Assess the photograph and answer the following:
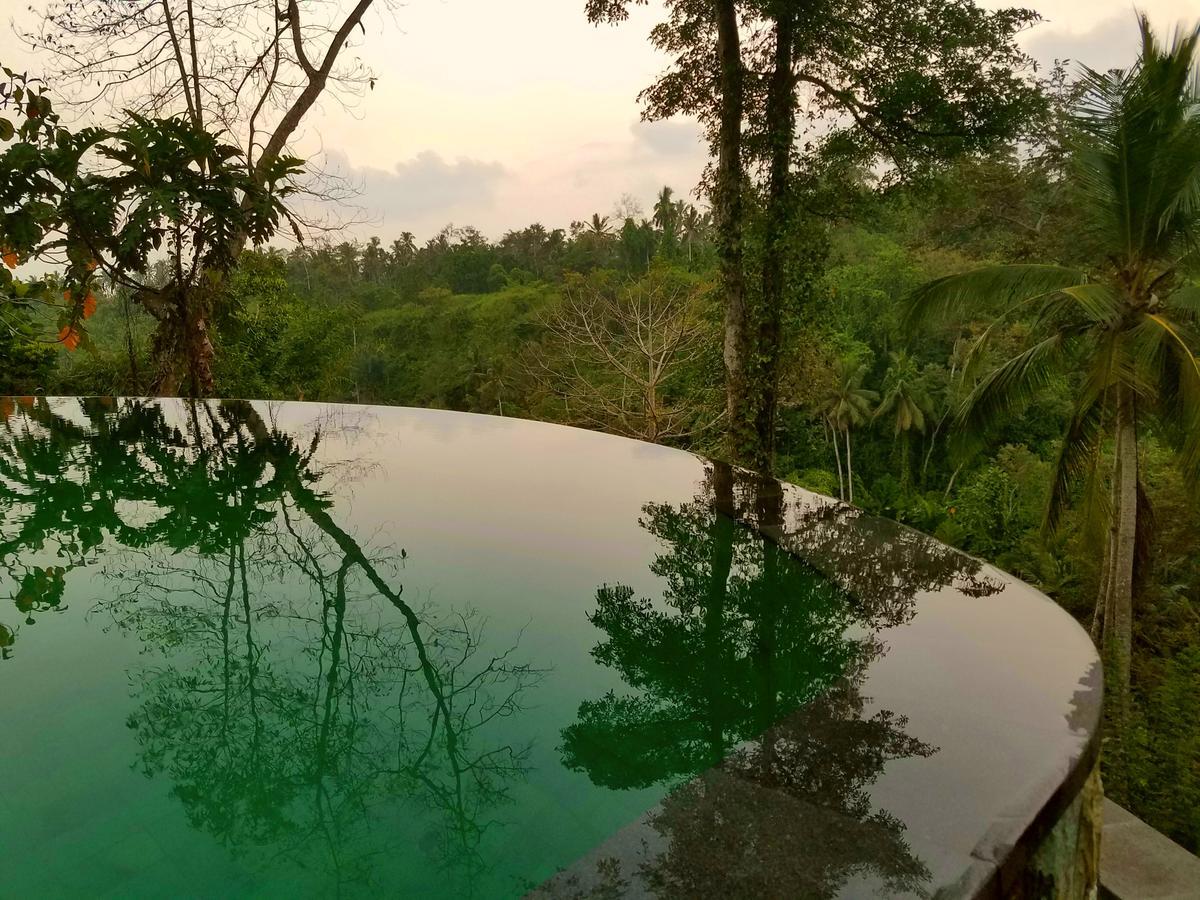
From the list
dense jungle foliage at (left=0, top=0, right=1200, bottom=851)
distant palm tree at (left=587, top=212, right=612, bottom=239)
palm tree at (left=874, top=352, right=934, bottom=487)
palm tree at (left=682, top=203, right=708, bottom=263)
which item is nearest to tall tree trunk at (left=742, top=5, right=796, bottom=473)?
dense jungle foliage at (left=0, top=0, right=1200, bottom=851)

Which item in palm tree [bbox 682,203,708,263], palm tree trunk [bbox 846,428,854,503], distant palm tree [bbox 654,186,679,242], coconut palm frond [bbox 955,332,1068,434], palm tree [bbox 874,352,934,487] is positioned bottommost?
palm tree trunk [bbox 846,428,854,503]

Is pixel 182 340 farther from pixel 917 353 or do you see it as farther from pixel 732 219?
pixel 917 353

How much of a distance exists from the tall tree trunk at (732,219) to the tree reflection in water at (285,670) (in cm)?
556

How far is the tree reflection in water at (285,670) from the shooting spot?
153 centimetres

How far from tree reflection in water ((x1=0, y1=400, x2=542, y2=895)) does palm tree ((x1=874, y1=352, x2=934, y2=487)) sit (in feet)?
81.7

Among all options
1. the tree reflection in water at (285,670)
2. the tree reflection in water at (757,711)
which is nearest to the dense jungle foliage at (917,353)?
the tree reflection in water at (285,670)

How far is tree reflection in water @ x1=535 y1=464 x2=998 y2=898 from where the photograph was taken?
122 cm

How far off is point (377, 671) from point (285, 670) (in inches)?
10.9

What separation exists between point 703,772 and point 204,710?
1345 millimetres

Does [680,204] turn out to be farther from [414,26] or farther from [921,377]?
[414,26]

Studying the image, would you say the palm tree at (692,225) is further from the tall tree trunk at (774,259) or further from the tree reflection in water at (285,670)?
the tree reflection in water at (285,670)

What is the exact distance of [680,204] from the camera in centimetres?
3694

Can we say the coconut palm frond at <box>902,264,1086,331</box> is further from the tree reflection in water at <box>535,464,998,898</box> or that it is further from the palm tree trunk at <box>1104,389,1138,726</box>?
the tree reflection in water at <box>535,464,998,898</box>

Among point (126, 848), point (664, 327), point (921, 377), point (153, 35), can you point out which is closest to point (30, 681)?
point (126, 848)
